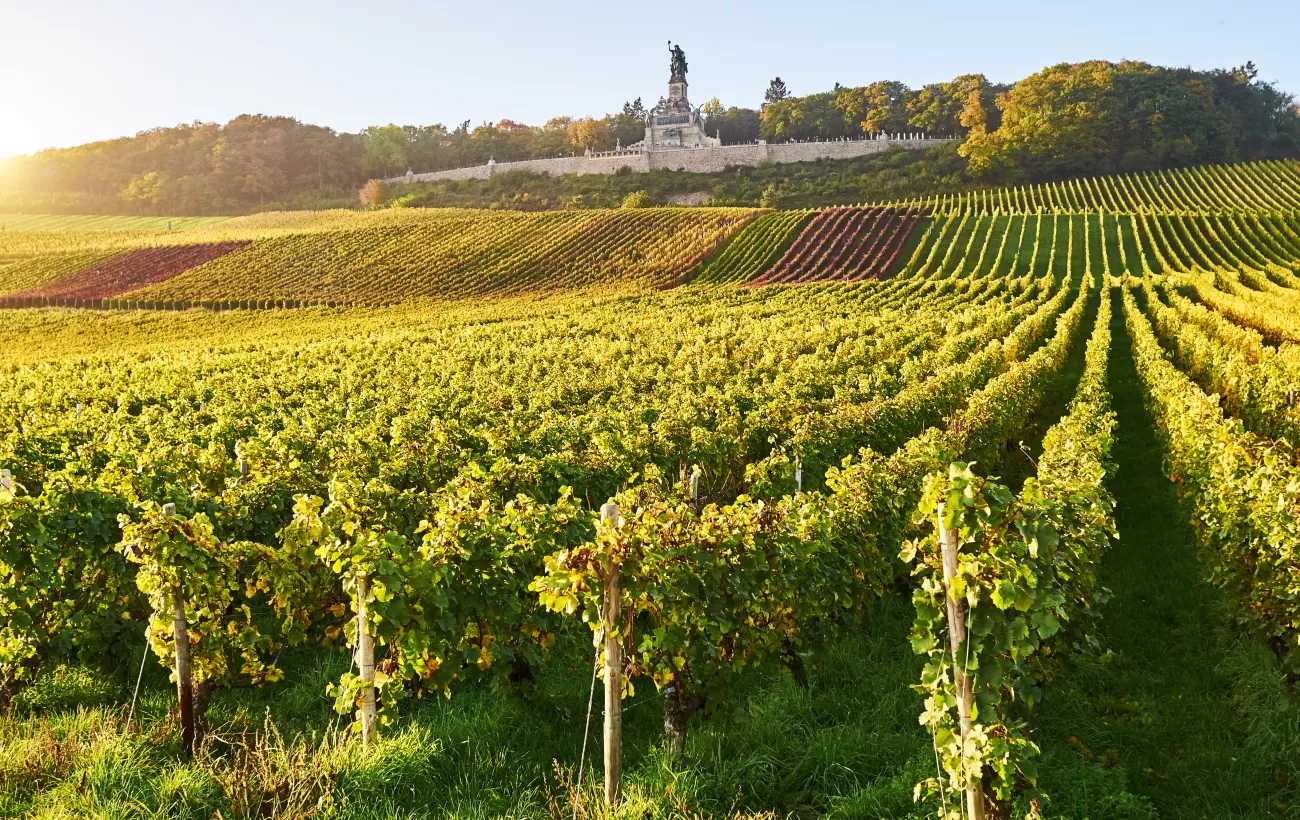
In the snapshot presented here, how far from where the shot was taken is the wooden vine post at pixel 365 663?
18.3ft

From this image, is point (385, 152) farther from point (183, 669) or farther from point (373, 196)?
point (183, 669)

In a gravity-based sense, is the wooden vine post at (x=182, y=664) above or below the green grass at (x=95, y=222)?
below

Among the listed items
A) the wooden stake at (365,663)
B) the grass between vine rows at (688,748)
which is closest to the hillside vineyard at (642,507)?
the wooden stake at (365,663)

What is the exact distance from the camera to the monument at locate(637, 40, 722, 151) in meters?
123

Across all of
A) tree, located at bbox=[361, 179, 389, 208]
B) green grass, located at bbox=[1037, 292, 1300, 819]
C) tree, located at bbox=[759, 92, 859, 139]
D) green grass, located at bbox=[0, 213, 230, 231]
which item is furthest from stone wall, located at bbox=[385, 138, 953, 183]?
green grass, located at bbox=[1037, 292, 1300, 819]

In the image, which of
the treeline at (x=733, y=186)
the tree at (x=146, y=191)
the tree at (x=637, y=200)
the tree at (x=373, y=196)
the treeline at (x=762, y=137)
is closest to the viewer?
the tree at (x=637, y=200)

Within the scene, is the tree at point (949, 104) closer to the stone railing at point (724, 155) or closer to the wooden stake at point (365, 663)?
the stone railing at point (724, 155)

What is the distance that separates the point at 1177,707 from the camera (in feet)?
22.6

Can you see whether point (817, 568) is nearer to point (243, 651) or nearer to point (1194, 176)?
point (243, 651)

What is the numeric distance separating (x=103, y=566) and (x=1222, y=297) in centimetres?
4285

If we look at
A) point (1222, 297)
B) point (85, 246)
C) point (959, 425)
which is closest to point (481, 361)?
point (959, 425)

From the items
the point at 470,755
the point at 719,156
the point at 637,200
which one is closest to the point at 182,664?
the point at 470,755

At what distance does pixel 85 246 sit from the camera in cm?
7600

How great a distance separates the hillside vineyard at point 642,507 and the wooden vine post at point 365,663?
22 mm
